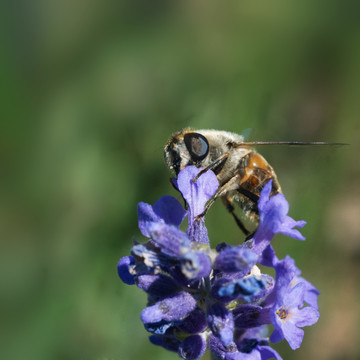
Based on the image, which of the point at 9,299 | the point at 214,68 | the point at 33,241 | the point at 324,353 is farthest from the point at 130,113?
the point at 324,353

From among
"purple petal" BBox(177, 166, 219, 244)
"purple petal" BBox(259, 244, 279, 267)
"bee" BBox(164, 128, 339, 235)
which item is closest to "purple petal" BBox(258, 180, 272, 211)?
"purple petal" BBox(259, 244, 279, 267)

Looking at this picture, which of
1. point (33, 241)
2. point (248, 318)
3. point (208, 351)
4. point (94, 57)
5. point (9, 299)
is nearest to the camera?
point (248, 318)

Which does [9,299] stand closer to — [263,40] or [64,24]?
[64,24]

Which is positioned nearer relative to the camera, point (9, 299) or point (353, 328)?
point (9, 299)

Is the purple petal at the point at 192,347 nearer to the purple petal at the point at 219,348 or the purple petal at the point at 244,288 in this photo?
the purple petal at the point at 219,348

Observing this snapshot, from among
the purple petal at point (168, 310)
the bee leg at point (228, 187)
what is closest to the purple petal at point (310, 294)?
the bee leg at point (228, 187)

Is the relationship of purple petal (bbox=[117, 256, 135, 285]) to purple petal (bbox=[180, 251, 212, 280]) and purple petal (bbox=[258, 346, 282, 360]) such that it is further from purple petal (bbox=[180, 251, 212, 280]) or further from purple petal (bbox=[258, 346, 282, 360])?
purple petal (bbox=[258, 346, 282, 360])
